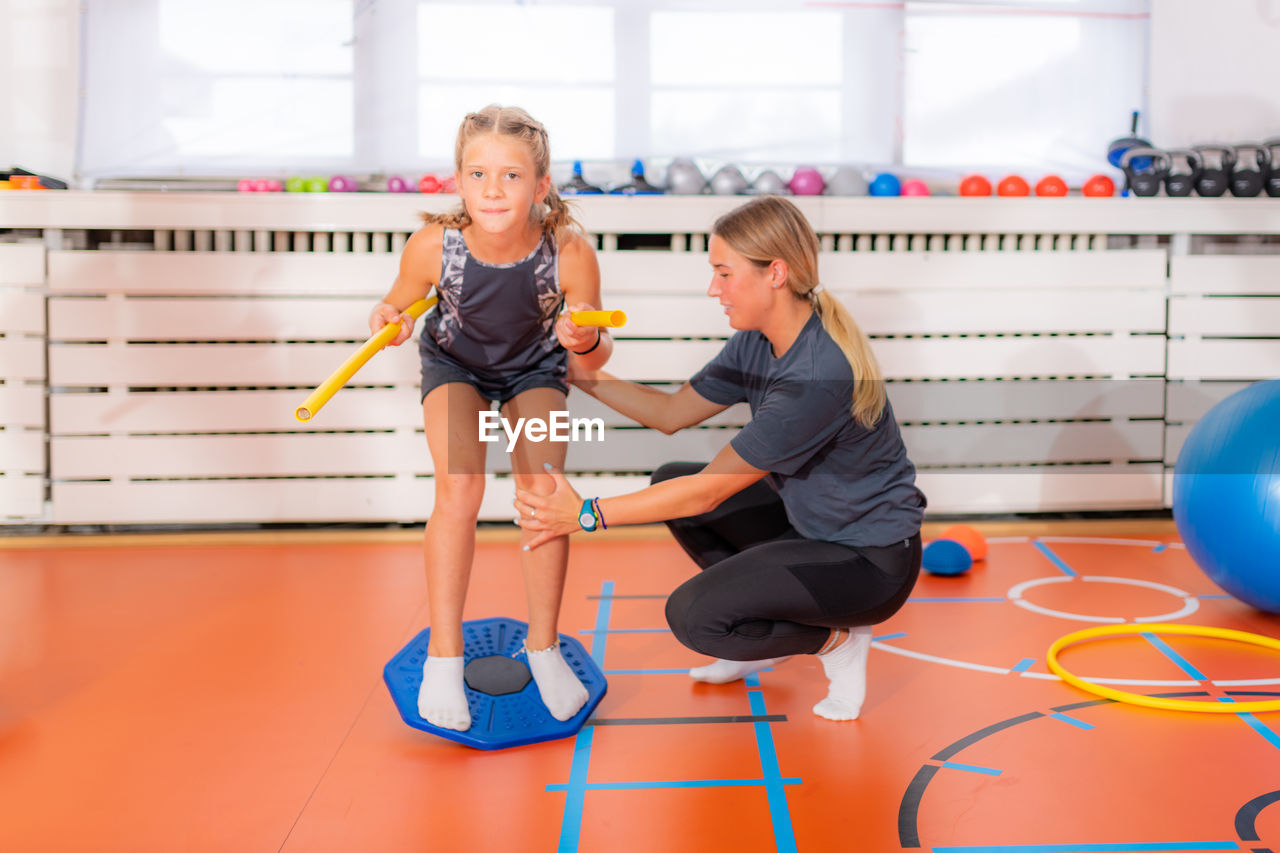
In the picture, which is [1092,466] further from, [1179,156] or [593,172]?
[593,172]

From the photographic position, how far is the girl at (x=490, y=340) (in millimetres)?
1942

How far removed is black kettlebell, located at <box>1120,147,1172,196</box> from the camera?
11.5 ft

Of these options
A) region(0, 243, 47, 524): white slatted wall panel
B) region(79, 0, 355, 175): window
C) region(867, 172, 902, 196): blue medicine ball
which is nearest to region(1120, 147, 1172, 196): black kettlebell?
region(867, 172, 902, 196): blue medicine ball

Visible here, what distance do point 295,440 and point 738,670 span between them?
1.94 metres

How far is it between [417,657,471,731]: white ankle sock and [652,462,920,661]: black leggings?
16.4 inches

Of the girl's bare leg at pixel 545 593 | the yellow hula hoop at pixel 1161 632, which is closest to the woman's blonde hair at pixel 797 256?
the girl's bare leg at pixel 545 593

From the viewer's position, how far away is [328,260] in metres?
3.43

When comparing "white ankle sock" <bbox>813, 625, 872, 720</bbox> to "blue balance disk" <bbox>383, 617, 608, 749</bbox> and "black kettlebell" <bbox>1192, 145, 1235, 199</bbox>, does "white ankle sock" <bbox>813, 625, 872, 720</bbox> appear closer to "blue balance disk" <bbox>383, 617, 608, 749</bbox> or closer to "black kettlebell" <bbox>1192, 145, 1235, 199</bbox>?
"blue balance disk" <bbox>383, 617, 608, 749</bbox>

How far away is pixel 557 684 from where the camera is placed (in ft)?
6.54

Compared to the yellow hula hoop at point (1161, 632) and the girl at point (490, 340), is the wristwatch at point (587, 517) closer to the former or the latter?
the girl at point (490, 340)

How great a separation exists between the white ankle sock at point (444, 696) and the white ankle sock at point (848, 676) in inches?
27.1

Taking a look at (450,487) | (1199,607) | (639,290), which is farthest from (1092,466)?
(450,487)

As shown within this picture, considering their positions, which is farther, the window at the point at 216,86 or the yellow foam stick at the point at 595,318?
the window at the point at 216,86

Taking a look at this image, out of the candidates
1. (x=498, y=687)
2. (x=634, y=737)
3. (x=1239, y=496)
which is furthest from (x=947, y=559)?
(x=498, y=687)
